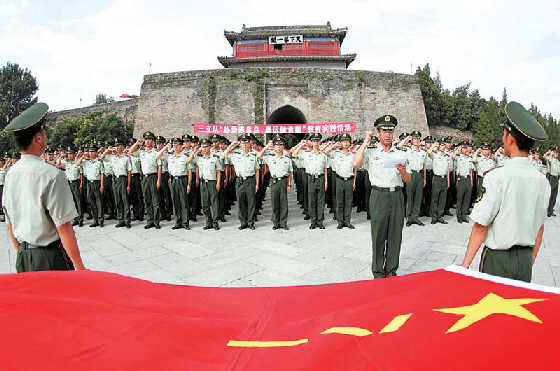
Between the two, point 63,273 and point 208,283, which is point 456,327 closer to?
point 63,273

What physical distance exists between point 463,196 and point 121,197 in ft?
23.9

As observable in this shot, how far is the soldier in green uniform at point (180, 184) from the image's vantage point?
19.9 feet

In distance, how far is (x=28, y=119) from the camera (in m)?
1.70

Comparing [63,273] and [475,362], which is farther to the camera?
[63,273]

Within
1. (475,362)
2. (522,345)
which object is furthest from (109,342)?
(522,345)

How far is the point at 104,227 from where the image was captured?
6.34 metres

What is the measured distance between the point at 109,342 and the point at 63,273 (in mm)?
706

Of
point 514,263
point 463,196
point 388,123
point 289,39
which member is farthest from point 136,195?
point 289,39

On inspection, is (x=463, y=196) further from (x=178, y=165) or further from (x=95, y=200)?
(x=95, y=200)

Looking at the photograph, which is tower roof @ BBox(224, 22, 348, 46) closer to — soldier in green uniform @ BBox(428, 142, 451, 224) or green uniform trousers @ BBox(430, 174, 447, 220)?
soldier in green uniform @ BBox(428, 142, 451, 224)

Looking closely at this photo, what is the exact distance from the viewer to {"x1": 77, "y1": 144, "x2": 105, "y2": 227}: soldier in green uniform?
652 centimetres

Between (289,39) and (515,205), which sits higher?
(289,39)

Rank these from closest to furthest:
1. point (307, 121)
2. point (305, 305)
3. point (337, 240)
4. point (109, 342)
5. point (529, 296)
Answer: point (109, 342) → point (529, 296) → point (305, 305) → point (337, 240) → point (307, 121)

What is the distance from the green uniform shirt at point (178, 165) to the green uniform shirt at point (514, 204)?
5.41 metres
